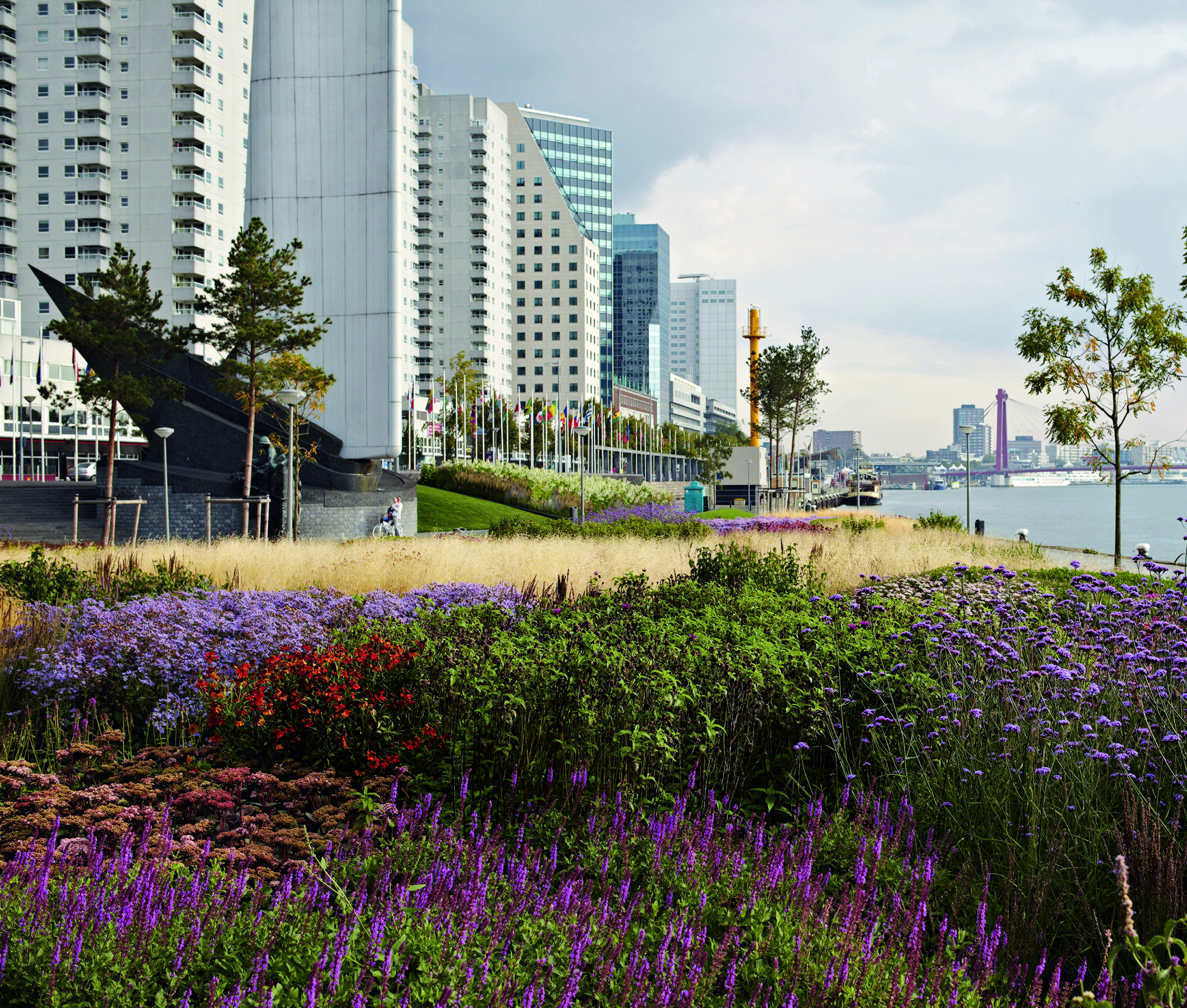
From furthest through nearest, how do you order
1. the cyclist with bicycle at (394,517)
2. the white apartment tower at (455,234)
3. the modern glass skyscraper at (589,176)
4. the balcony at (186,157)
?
1. the modern glass skyscraper at (589,176)
2. the white apartment tower at (455,234)
3. the balcony at (186,157)
4. the cyclist with bicycle at (394,517)

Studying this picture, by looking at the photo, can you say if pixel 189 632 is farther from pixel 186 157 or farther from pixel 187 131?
pixel 187 131

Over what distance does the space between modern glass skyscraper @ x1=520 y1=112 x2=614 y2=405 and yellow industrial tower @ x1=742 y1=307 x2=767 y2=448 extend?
72.2 metres

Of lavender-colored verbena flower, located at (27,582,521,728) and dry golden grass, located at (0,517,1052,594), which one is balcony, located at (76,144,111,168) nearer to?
dry golden grass, located at (0,517,1052,594)

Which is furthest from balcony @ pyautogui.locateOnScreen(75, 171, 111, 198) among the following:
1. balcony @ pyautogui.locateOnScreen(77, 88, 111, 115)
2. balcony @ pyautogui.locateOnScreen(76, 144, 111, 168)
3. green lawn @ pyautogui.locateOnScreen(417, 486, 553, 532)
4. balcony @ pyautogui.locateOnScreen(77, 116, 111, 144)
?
green lawn @ pyautogui.locateOnScreen(417, 486, 553, 532)

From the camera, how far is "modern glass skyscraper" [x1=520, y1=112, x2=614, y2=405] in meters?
164

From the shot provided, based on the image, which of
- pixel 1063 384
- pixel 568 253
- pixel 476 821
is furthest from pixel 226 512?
pixel 568 253

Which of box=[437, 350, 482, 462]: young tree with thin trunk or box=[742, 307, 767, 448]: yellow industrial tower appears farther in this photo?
box=[437, 350, 482, 462]: young tree with thin trunk

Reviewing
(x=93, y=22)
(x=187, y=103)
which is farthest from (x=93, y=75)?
(x=187, y=103)

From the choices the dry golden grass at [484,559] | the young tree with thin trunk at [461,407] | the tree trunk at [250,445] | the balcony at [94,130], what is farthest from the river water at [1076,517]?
the balcony at [94,130]

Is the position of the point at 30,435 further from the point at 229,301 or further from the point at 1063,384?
the point at 1063,384

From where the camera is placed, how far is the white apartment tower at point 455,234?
124m

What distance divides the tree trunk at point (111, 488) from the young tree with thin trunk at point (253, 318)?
10.9ft

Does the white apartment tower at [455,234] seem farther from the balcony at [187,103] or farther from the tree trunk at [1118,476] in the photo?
the tree trunk at [1118,476]

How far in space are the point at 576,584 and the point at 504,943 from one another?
881cm
